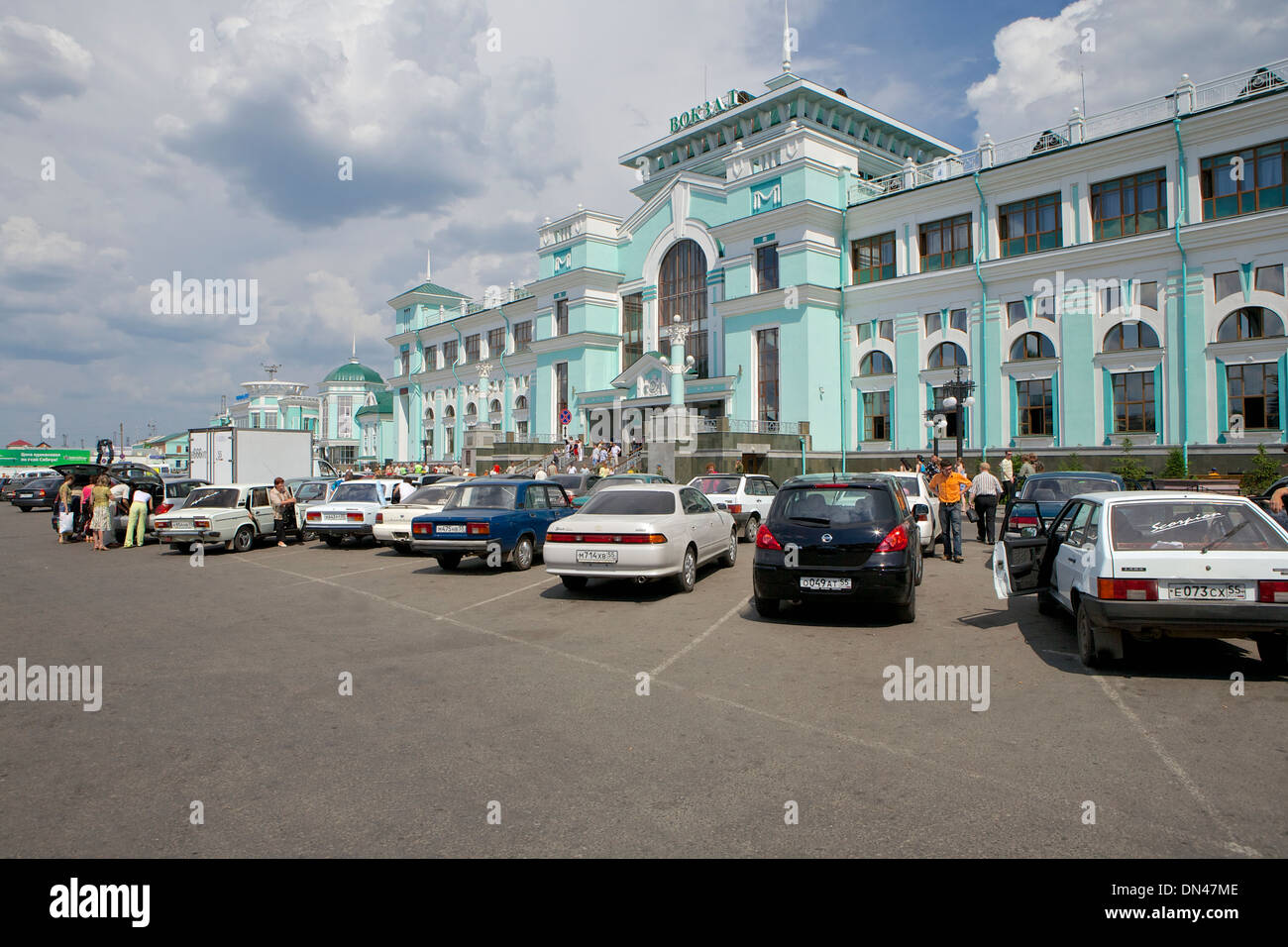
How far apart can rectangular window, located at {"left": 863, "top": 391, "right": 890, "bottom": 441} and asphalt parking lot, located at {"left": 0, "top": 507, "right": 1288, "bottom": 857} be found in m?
27.9

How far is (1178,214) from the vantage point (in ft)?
90.9

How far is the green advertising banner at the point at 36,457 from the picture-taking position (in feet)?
221

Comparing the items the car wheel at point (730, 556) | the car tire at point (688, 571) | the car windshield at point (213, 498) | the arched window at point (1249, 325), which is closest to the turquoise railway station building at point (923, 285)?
the arched window at point (1249, 325)

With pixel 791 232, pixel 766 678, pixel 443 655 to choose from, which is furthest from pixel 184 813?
pixel 791 232

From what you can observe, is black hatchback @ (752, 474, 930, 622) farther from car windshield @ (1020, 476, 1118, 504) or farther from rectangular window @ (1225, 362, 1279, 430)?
rectangular window @ (1225, 362, 1279, 430)

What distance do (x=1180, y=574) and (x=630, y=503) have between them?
6.93 metres

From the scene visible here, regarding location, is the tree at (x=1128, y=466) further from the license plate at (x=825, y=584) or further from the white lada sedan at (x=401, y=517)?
the white lada sedan at (x=401, y=517)

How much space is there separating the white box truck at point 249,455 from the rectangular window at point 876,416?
2429cm

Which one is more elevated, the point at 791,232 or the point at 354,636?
the point at 791,232

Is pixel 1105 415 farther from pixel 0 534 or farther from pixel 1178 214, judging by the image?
pixel 0 534

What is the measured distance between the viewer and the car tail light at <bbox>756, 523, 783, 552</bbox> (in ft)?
30.6

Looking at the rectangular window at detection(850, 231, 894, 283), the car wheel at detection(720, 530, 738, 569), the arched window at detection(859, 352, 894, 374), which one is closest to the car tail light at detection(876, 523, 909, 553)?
the car wheel at detection(720, 530, 738, 569)

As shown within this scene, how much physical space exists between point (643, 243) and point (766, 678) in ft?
145
